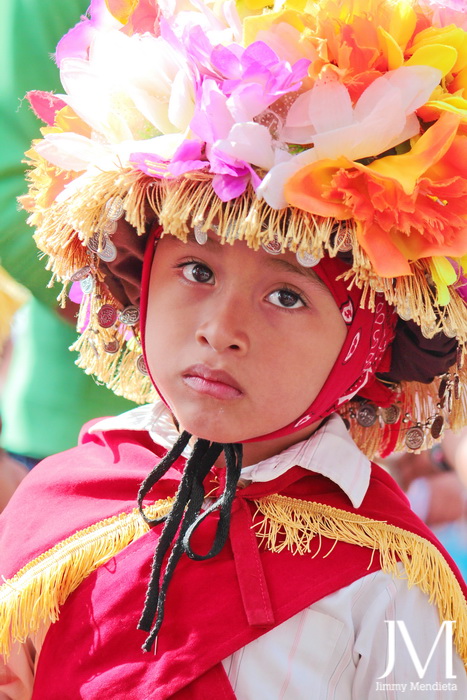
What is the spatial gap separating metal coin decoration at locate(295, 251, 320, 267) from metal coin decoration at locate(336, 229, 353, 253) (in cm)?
4

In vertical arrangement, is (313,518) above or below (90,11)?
below

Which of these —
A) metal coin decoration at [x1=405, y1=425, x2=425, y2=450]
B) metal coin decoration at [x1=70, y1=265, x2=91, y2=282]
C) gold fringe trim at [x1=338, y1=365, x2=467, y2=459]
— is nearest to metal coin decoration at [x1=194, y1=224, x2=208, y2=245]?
metal coin decoration at [x1=70, y1=265, x2=91, y2=282]

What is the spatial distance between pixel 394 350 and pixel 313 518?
0.37 meters

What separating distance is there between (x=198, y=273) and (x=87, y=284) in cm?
31

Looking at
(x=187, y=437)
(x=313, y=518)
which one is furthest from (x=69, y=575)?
(x=313, y=518)

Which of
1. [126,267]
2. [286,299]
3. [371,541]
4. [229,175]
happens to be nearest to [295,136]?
[229,175]

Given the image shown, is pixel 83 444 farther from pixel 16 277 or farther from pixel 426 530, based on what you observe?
pixel 426 530

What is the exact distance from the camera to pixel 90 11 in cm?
182

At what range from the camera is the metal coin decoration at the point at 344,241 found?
1489 millimetres

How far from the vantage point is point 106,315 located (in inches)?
75.8

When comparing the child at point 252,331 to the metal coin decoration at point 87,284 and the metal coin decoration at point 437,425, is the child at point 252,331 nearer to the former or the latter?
the metal coin decoration at point 87,284

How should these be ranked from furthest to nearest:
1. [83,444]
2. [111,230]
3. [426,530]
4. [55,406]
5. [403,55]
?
1. [55,406]
2. [83,444]
3. [426,530]
4. [111,230]
5. [403,55]

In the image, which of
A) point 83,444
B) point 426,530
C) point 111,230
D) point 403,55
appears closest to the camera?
point 403,55

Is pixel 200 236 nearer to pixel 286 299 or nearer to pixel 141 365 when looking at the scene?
pixel 286 299
